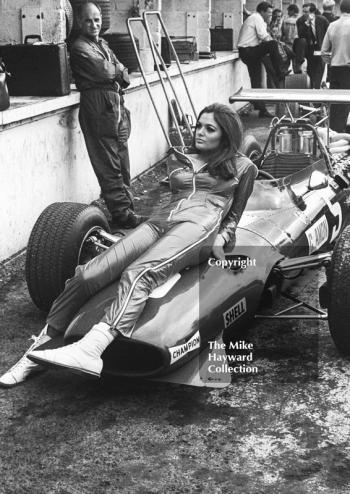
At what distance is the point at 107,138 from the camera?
7.61 m

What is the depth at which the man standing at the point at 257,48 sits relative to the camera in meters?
15.3

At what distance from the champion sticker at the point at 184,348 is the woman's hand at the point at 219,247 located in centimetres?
55

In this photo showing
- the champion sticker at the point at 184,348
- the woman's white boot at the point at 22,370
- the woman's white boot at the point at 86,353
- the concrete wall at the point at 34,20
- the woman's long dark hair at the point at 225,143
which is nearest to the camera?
the woman's white boot at the point at 86,353

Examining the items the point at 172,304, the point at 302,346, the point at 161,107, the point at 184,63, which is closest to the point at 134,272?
the point at 172,304

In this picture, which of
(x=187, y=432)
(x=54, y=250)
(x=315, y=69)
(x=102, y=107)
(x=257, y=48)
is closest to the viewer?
(x=187, y=432)

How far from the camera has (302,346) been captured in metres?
5.02

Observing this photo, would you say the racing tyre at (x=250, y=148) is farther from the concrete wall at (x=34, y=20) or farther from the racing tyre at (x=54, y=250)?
the racing tyre at (x=54, y=250)

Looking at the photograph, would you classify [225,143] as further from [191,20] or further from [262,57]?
[262,57]

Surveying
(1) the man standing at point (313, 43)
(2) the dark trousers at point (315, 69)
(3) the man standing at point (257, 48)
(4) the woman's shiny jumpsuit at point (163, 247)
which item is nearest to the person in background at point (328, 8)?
(1) the man standing at point (313, 43)

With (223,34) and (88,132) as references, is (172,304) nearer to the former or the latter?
(88,132)

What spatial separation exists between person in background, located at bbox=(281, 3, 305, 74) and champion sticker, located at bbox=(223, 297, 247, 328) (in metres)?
13.3

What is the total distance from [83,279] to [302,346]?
1.34 meters

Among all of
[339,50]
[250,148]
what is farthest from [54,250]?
[339,50]

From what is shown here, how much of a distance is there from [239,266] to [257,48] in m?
11.3
